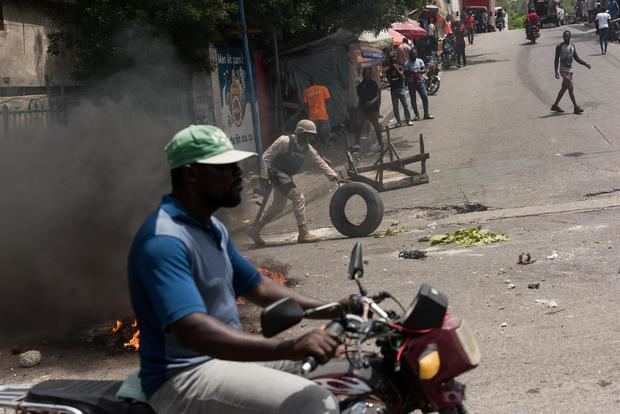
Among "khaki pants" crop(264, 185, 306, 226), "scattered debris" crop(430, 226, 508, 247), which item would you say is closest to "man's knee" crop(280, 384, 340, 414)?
"scattered debris" crop(430, 226, 508, 247)

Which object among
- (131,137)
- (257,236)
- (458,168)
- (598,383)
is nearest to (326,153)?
(458,168)

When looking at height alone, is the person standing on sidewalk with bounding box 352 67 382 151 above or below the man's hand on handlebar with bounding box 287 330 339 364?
above

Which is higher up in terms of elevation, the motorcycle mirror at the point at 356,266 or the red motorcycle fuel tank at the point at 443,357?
the motorcycle mirror at the point at 356,266

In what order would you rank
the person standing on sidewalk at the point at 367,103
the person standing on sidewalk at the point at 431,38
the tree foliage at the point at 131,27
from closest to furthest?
the tree foliage at the point at 131,27 < the person standing on sidewalk at the point at 367,103 < the person standing on sidewalk at the point at 431,38

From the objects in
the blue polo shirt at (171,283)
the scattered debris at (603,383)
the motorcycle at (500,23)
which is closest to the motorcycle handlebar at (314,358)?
the blue polo shirt at (171,283)

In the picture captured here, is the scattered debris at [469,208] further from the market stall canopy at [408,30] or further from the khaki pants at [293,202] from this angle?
the market stall canopy at [408,30]

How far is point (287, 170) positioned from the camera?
11750mm

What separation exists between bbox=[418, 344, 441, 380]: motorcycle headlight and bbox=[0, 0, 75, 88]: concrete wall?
10432 millimetres

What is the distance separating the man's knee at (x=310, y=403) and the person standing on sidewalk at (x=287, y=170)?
8.78 meters

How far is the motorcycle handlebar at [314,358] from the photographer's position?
248cm

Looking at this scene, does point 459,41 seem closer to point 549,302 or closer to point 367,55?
point 367,55

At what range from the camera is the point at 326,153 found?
757 inches

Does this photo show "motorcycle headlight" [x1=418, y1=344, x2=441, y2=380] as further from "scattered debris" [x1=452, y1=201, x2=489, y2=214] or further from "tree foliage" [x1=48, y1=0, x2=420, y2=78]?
"tree foliage" [x1=48, y1=0, x2=420, y2=78]

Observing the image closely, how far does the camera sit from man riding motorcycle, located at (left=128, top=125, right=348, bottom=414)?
2.62m
